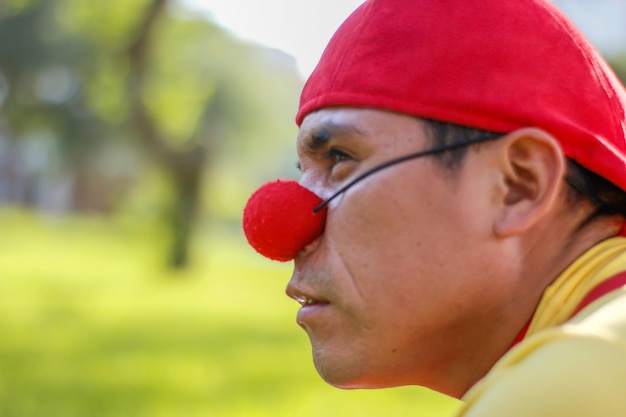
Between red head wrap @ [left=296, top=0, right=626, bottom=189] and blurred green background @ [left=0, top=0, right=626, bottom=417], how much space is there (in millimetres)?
846

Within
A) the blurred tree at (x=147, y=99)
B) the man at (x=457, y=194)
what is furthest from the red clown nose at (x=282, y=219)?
the blurred tree at (x=147, y=99)

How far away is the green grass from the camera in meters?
5.28

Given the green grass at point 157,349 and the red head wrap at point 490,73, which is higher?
the red head wrap at point 490,73

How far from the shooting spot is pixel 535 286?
1.34 m

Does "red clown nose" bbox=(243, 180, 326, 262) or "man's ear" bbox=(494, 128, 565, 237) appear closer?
"man's ear" bbox=(494, 128, 565, 237)

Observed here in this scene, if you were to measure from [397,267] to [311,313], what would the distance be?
163 millimetres

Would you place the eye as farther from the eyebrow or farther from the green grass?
the green grass

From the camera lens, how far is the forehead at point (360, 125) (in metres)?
1.35

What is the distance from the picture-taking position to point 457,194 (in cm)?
131

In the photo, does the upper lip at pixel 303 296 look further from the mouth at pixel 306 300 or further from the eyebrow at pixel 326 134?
the eyebrow at pixel 326 134

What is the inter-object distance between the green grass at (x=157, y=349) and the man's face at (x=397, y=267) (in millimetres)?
3775

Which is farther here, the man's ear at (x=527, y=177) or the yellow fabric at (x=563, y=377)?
the man's ear at (x=527, y=177)

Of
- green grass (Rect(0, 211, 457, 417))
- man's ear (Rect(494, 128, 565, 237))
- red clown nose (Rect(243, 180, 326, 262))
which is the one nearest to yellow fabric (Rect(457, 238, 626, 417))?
man's ear (Rect(494, 128, 565, 237))

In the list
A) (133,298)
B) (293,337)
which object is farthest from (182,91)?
(293,337)
